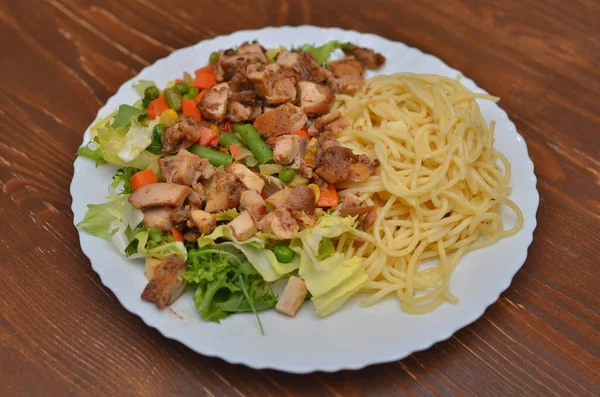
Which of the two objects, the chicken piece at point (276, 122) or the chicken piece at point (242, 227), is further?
the chicken piece at point (276, 122)

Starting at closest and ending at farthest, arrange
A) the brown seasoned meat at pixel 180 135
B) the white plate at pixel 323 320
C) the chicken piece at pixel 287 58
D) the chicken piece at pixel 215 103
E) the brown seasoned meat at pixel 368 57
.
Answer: the white plate at pixel 323 320, the brown seasoned meat at pixel 180 135, the chicken piece at pixel 215 103, the chicken piece at pixel 287 58, the brown seasoned meat at pixel 368 57

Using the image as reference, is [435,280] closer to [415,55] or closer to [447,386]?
[447,386]

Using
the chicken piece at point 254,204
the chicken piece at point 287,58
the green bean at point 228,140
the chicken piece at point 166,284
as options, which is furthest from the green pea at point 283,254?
the chicken piece at point 287,58

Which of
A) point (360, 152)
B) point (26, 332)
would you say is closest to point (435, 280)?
point (360, 152)

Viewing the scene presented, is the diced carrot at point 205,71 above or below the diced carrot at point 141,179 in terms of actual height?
above

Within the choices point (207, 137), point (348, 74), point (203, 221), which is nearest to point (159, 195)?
point (203, 221)

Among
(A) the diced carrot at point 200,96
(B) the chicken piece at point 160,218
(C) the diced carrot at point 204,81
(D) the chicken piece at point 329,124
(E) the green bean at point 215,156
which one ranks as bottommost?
(B) the chicken piece at point 160,218

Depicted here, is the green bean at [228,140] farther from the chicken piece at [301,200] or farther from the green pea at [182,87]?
the chicken piece at [301,200]
